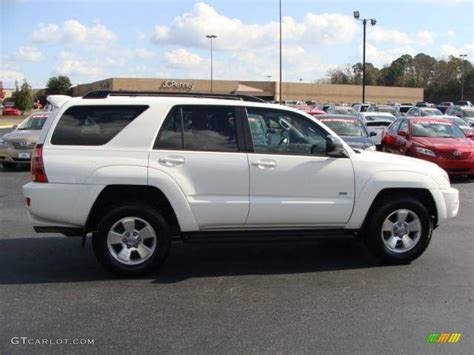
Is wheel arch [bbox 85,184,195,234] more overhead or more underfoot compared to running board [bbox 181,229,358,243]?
more overhead

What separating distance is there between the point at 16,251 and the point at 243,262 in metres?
2.75

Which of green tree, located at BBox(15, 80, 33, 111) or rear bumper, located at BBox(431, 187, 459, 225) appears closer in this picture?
rear bumper, located at BBox(431, 187, 459, 225)

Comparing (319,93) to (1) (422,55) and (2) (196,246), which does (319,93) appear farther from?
(2) (196,246)

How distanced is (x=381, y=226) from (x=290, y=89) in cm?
9923

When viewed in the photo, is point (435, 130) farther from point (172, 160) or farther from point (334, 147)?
point (172, 160)

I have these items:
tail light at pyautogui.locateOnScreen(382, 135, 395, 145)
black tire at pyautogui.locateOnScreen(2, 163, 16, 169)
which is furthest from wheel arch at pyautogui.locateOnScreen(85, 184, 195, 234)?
black tire at pyautogui.locateOnScreen(2, 163, 16, 169)

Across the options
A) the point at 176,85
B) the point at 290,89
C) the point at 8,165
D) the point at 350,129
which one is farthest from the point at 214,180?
the point at 290,89

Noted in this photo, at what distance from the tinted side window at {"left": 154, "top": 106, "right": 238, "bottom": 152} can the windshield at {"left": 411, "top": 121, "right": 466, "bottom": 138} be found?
29.9 feet

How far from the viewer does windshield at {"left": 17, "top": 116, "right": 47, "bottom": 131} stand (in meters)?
15.4

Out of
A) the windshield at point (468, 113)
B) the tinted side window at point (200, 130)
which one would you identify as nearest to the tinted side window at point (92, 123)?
the tinted side window at point (200, 130)

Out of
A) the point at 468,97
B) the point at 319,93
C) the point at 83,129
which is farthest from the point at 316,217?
the point at 468,97

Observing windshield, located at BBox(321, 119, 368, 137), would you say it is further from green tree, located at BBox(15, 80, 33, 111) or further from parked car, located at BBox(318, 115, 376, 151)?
green tree, located at BBox(15, 80, 33, 111)

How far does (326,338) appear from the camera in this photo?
398 cm

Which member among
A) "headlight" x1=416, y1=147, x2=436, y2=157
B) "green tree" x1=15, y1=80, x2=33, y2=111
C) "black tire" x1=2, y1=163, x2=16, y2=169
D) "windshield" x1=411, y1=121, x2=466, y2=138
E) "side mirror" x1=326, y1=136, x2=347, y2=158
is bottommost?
"black tire" x1=2, y1=163, x2=16, y2=169
